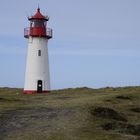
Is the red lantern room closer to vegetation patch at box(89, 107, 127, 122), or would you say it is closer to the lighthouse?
the lighthouse

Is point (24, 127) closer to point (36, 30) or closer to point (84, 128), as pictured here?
point (84, 128)

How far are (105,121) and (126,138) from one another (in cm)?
419

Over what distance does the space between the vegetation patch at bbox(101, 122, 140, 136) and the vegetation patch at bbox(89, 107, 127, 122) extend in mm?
1740

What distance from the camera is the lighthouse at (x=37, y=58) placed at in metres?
50.3

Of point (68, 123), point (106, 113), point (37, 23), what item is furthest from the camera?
point (37, 23)

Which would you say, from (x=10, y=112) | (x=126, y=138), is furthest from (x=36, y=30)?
(x=126, y=138)

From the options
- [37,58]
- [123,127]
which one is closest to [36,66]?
[37,58]

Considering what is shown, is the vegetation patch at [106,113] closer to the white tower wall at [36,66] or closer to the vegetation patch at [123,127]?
the vegetation patch at [123,127]

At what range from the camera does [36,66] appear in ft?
165

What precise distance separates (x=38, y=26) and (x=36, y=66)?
4447mm

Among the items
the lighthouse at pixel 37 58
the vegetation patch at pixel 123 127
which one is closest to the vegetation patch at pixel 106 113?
the vegetation patch at pixel 123 127

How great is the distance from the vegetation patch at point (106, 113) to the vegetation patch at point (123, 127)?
5.71ft

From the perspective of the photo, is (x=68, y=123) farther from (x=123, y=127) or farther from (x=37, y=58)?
(x=37, y=58)

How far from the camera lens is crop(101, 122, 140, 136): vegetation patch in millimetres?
21986
